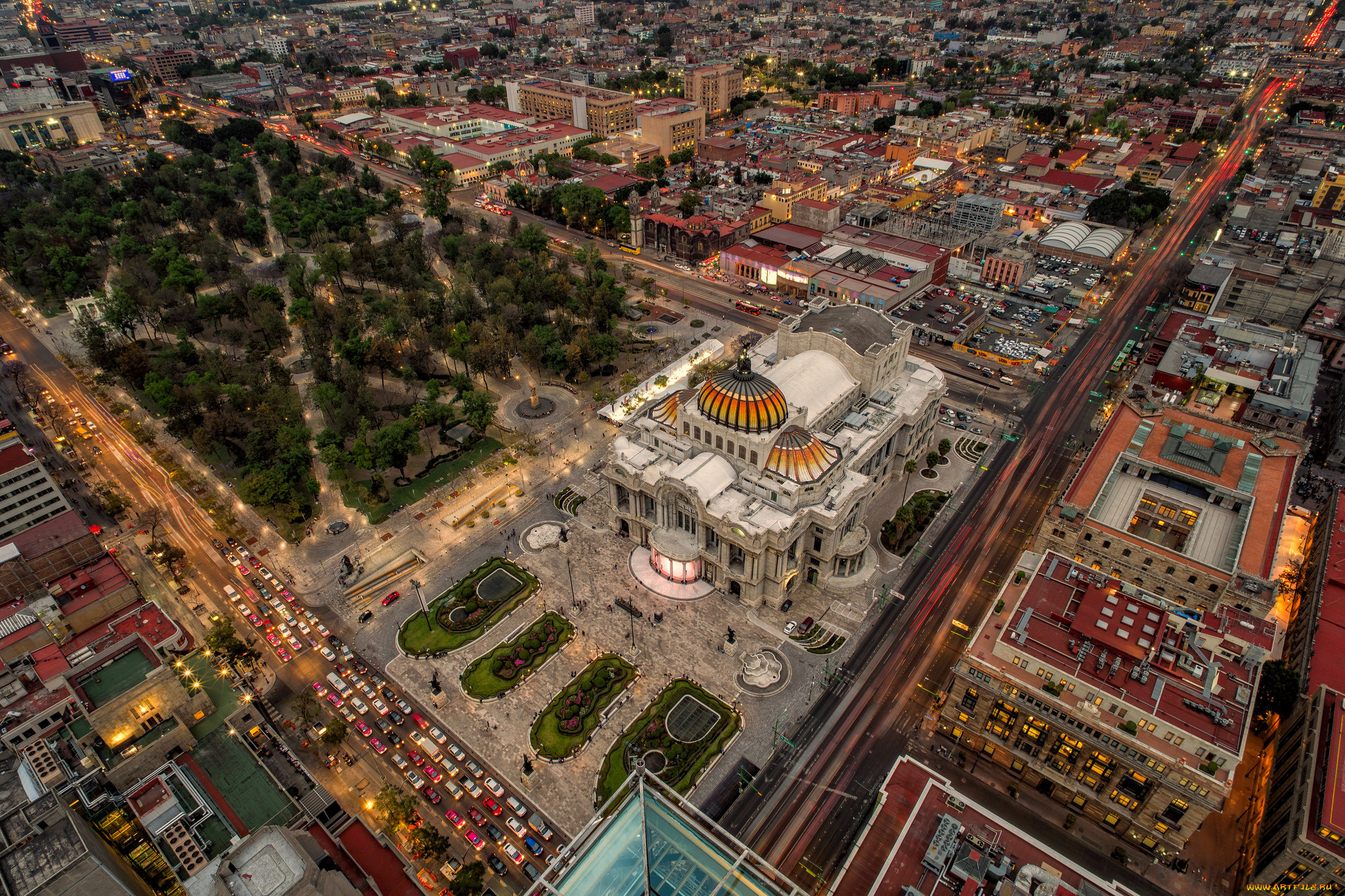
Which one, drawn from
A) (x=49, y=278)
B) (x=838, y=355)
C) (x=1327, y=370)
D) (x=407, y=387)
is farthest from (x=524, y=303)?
(x=1327, y=370)

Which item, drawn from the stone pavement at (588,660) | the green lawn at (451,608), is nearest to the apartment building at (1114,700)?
the stone pavement at (588,660)

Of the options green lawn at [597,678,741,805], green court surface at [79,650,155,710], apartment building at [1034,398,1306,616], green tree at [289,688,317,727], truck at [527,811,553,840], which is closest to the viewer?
truck at [527,811,553,840]

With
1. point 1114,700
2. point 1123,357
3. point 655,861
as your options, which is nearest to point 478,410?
point 655,861

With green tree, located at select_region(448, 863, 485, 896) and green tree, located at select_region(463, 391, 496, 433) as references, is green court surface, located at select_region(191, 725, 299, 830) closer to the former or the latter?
green tree, located at select_region(448, 863, 485, 896)

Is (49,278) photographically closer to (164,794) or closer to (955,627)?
(164,794)

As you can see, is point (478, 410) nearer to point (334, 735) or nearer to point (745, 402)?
point (745, 402)

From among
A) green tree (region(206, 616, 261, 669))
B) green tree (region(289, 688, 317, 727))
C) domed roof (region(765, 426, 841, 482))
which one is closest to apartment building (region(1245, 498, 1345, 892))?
domed roof (region(765, 426, 841, 482))
